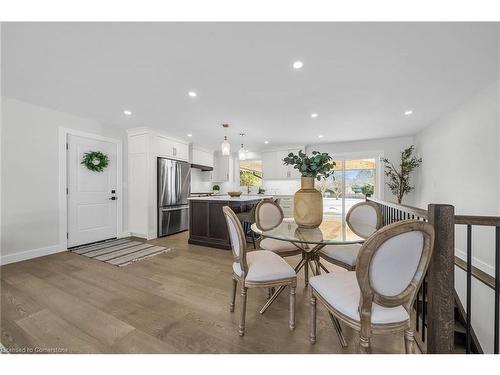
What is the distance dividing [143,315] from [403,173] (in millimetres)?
5548

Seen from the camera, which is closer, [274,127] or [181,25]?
[181,25]

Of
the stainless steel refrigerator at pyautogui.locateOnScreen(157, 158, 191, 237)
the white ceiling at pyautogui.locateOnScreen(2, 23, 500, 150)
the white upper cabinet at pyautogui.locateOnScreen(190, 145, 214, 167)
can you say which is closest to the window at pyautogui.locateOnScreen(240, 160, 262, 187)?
the white upper cabinet at pyautogui.locateOnScreen(190, 145, 214, 167)

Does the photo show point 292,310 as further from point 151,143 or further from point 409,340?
point 151,143

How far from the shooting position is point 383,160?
16.5ft

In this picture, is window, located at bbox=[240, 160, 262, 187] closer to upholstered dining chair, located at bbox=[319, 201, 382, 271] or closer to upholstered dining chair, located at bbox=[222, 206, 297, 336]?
upholstered dining chair, located at bbox=[319, 201, 382, 271]

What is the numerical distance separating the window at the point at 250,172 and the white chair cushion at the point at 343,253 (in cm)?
493

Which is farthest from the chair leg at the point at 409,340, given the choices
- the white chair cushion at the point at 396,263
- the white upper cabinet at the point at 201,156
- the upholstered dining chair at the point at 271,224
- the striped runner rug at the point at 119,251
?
the white upper cabinet at the point at 201,156

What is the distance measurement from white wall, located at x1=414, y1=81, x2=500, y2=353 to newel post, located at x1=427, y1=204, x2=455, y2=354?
6.95 ft

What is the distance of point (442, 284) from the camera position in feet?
3.75

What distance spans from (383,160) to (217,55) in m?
4.81

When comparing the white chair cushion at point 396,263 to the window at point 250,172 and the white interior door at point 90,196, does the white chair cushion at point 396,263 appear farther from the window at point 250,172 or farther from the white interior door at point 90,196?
the window at point 250,172

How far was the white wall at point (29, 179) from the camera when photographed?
114 inches

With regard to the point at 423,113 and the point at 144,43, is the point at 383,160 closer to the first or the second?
the point at 423,113
